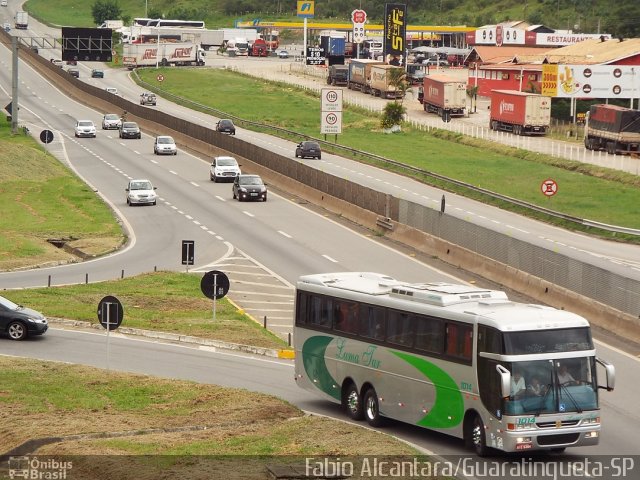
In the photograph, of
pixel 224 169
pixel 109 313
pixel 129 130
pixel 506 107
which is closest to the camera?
pixel 109 313

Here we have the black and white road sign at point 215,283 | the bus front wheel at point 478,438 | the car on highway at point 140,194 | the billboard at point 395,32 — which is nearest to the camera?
the bus front wheel at point 478,438

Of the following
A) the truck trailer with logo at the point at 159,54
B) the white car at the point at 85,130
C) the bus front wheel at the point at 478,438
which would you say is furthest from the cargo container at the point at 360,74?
the bus front wheel at the point at 478,438

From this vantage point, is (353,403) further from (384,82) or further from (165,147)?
(384,82)

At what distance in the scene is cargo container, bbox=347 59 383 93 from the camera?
14275 cm

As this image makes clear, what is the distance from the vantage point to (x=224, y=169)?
76.6m

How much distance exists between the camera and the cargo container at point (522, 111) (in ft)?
337

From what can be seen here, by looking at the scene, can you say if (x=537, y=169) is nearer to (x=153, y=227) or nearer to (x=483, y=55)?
(x=153, y=227)

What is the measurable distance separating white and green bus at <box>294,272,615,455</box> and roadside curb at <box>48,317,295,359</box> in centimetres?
616

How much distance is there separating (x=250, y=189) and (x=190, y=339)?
107 ft

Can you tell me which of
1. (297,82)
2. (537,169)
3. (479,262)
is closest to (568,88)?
(537,169)

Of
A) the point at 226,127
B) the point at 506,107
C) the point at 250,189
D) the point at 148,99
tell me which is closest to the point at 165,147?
the point at 226,127

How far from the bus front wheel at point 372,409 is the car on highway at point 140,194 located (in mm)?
43126

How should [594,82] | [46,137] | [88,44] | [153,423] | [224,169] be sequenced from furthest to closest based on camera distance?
[594,82]
[88,44]
[46,137]
[224,169]
[153,423]

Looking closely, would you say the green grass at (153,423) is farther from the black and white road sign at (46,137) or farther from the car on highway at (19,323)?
the black and white road sign at (46,137)
